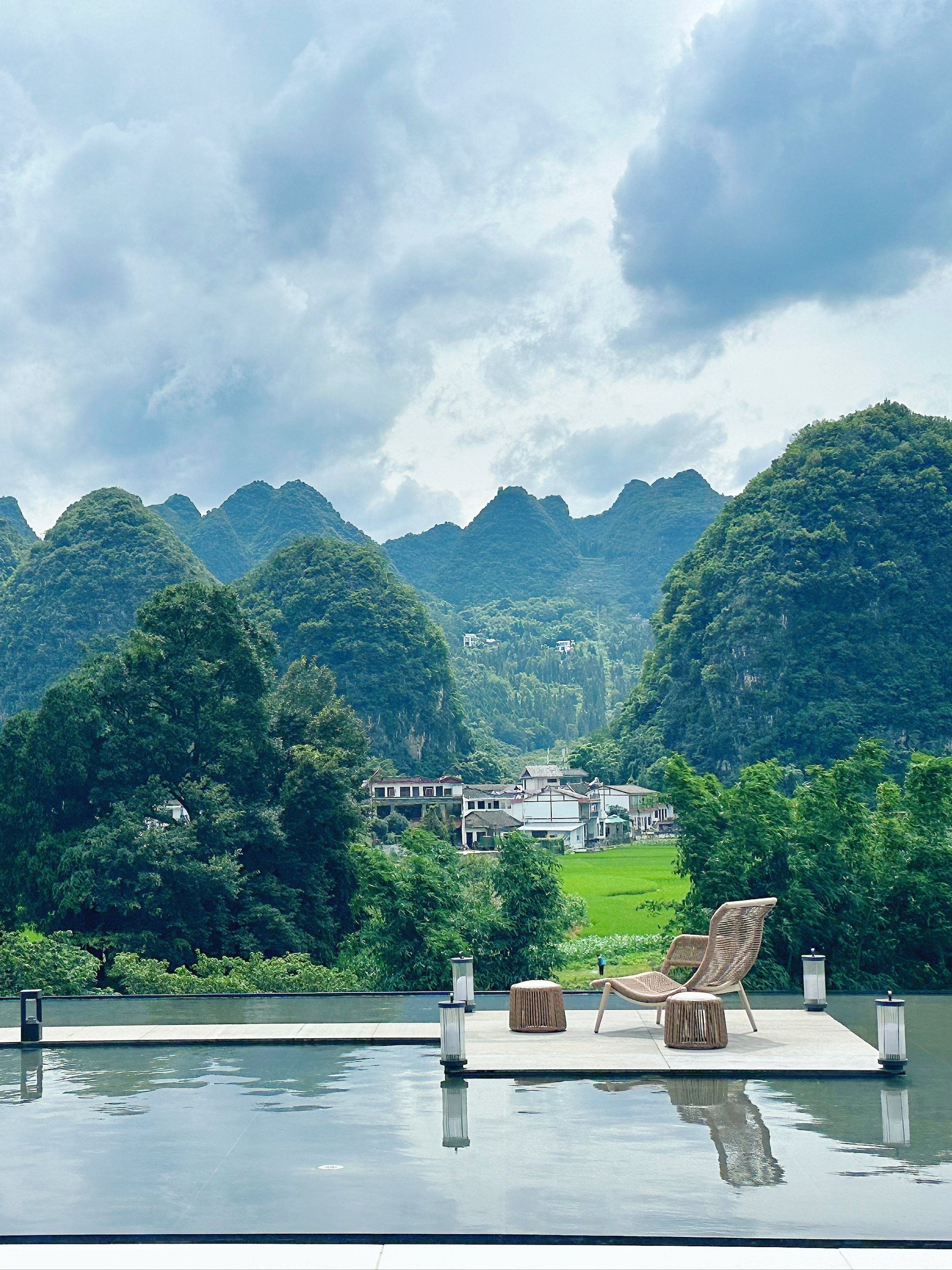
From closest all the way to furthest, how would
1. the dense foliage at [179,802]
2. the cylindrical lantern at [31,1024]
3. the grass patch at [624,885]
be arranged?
the cylindrical lantern at [31,1024], the dense foliage at [179,802], the grass patch at [624,885]

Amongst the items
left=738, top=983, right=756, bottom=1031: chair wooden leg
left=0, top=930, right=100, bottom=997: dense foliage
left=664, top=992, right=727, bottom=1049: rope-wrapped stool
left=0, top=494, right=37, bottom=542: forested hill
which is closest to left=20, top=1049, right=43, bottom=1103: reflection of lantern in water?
left=664, top=992, right=727, bottom=1049: rope-wrapped stool

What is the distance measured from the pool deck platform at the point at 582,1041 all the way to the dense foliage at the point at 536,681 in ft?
372

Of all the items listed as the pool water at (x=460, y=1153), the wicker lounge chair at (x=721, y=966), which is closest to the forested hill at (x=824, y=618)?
the wicker lounge chair at (x=721, y=966)

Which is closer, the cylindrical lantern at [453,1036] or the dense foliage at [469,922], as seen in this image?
the cylindrical lantern at [453,1036]

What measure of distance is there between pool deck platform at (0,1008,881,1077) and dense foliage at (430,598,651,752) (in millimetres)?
113426

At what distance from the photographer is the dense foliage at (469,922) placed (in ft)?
50.5

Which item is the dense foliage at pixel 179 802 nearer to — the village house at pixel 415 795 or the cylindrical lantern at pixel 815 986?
the cylindrical lantern at pixel 815 986

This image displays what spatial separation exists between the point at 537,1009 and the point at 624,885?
34051 mm

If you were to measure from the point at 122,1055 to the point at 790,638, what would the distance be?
74.4 m

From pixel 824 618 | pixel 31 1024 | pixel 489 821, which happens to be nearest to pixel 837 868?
pixel 31 1024

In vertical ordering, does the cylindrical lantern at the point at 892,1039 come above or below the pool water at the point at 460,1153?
above

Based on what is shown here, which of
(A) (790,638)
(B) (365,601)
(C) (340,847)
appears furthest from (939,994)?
(B) (365,601)

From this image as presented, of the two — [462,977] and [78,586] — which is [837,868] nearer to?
[462,977]

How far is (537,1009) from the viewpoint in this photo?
31.5ft
